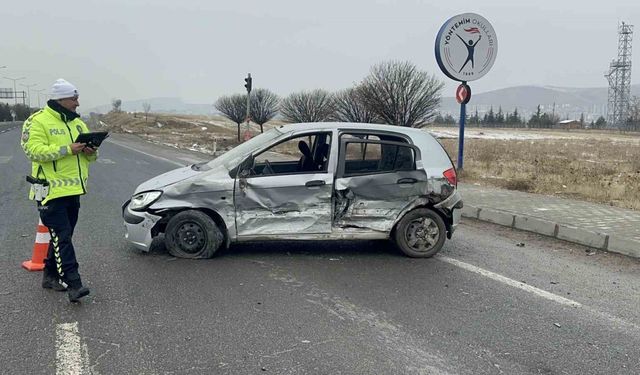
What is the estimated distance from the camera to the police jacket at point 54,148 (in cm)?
424

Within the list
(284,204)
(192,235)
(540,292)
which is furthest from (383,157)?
(192,235)

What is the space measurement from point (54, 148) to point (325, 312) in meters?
2.63

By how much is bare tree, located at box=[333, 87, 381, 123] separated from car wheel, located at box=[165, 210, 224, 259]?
18020mm

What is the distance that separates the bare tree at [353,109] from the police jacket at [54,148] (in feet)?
63.5

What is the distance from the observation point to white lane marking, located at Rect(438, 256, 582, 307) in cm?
486

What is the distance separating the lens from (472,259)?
20.6 feet

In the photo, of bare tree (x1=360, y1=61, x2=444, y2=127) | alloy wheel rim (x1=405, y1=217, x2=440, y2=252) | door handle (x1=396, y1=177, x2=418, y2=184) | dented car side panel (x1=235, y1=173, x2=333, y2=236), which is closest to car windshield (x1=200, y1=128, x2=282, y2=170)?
dented car side panel (x1=235, y1=173, x2=333, y2=236)

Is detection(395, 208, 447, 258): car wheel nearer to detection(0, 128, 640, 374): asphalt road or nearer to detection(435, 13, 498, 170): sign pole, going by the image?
detection(0, 128, 640, 374): asphalt road

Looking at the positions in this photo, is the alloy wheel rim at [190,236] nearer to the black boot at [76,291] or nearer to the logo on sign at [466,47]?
the black boot at [76,291]

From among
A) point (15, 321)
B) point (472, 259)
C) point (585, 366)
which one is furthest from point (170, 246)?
point (585, 366)

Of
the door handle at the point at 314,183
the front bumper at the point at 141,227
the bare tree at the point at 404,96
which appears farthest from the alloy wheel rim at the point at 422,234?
the bare tree at the point at 404,96

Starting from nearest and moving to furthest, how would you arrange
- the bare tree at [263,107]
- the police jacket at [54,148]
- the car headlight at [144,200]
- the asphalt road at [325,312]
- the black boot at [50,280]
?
the asphalt road at [325,312] → the police jacket at [54,148] → the black boot at [50,280] → the car headlight at [144,200] → the bare tree at [263,107]

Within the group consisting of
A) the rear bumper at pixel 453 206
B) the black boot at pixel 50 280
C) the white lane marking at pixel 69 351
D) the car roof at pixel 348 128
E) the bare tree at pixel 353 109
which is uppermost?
the bare tree at pixel 353 109

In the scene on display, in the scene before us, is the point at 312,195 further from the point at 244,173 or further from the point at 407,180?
the point at 407,180
